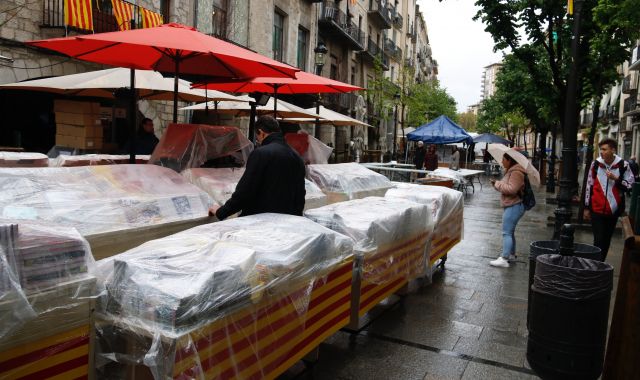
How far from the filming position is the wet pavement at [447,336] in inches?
156

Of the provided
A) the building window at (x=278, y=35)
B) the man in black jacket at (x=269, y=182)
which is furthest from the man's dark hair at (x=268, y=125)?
the building window at (x=278, y=35)

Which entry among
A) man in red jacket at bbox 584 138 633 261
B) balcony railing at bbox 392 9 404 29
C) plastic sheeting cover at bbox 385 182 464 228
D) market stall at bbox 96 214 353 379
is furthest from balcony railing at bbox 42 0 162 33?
balcony railing at bbox 392 9 404 29

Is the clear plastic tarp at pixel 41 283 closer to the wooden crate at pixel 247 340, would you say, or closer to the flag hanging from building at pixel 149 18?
the wooden crate at pixel 247 340

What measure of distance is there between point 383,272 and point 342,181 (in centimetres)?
256

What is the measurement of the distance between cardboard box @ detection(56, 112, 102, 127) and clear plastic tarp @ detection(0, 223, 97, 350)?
7.92 meters

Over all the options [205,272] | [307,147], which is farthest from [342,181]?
[205,272]

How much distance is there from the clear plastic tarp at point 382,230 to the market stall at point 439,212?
0.38 meters

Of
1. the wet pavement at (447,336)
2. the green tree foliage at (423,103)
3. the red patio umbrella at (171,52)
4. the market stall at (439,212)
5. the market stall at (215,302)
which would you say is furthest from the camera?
the green tree foliage at (423,103)

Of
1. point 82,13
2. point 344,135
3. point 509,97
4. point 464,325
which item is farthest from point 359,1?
point 464,325

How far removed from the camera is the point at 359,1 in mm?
33594

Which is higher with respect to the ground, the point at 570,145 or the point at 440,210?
the point at 570,145

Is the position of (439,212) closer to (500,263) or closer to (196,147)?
(500,263)

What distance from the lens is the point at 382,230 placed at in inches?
166

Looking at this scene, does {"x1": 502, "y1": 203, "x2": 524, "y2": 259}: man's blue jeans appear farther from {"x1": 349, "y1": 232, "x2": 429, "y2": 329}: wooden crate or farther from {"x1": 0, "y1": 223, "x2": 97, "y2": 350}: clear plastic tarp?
{"x1": 0, "y1": 223, "x2": 97, "y2": 350}: clear plastic tarp
